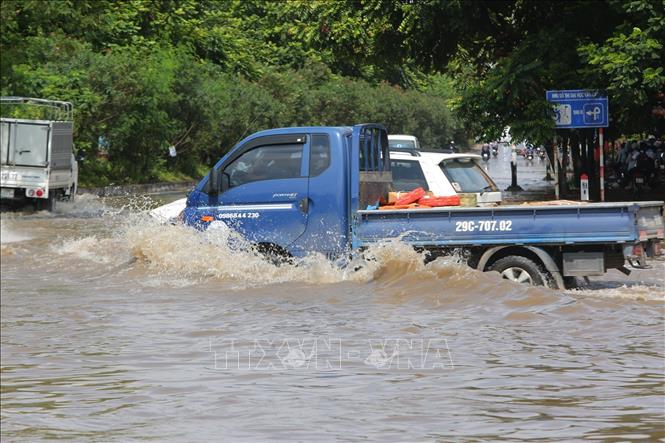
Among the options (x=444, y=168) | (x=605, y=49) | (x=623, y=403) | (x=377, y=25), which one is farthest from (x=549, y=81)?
(x=623, y=403)

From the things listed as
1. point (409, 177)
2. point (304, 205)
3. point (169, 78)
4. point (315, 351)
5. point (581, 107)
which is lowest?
point (315, 351)

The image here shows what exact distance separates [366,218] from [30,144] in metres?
15.8

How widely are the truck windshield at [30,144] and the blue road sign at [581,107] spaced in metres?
11.2

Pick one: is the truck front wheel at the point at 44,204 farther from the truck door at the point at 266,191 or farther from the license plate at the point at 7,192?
the truck door at the point at 266,191

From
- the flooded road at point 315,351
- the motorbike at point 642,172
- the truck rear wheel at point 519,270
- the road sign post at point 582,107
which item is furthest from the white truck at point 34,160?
the truck rear wheel at point 519,270

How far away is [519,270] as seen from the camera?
12656mm

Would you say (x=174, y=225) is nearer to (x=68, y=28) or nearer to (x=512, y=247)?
(x=512, y=247)

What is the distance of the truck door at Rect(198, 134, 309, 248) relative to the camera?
13.4 m

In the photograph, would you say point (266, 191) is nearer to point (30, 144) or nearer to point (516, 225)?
point (516, 225)

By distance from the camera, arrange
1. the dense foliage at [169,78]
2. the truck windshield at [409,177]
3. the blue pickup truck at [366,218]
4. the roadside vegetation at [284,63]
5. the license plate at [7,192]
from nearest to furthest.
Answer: the blue pickup truck at [366,218], the truck windshield at [409,177], the roadside vegetation at [284,63], the license plate at [7,192], the dense foliage at [169,78]

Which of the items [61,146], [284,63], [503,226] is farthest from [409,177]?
[284,63]

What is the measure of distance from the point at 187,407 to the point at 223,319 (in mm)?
3885

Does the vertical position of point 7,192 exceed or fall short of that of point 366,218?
it exceeds it

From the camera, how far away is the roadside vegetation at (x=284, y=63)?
23953 mm
